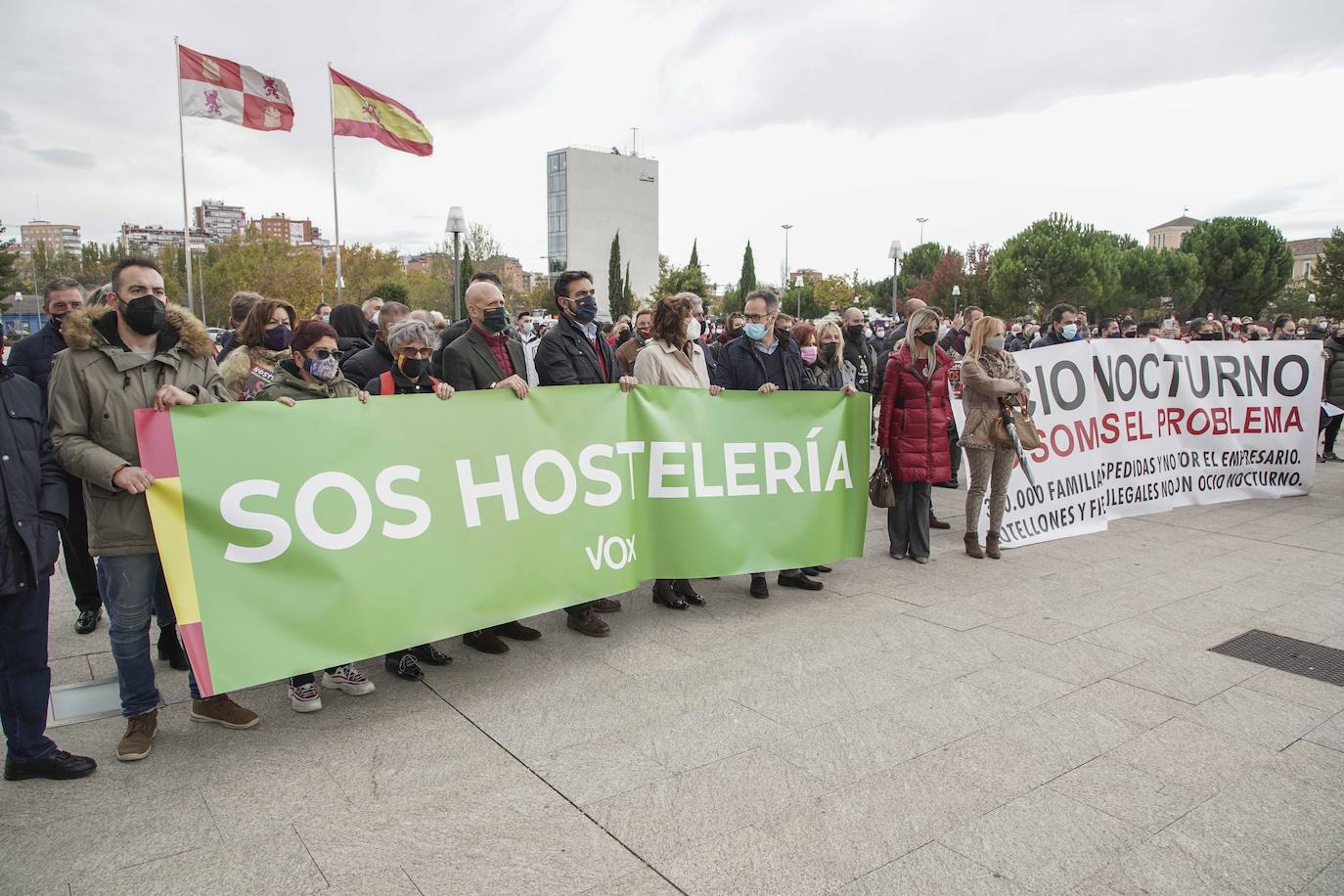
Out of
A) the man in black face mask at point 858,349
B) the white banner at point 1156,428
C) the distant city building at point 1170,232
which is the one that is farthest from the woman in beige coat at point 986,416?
the distant city building at point 1170,232

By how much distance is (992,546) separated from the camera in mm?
6723

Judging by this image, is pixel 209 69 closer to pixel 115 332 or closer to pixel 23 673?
pixel 115 332

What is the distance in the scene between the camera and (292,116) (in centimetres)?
1792

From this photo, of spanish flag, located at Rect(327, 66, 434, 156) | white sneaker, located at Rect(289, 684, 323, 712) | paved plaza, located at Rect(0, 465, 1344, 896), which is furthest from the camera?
spanish flag, located at Rect(327, 66, 434, 156)

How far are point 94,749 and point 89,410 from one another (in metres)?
1.44

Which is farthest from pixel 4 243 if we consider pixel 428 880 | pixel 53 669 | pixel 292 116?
pixel 428 880

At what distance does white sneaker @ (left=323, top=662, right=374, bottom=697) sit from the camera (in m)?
4.05

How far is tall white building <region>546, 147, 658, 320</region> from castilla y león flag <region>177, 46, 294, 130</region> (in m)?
87.3

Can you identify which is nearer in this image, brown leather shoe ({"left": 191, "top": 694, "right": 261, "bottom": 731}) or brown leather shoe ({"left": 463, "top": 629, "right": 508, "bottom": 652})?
brown leather shoe ({"left": 191, "top": 694, "right": 261, "bottom": 731})

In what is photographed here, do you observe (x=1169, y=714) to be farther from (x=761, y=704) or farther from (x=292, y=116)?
(x=292, y=116)

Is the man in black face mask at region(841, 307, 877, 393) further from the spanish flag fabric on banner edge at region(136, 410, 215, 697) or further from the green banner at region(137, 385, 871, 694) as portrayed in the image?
the spanish flag fabric on banner edge at region(136, 410, 215, 697)

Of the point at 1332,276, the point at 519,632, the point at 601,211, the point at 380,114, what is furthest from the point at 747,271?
the point at 519,632

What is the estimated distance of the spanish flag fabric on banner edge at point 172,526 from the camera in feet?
10.8

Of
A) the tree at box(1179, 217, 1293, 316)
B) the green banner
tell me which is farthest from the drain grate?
the tree at box(1179, 217, 1293, 316)
